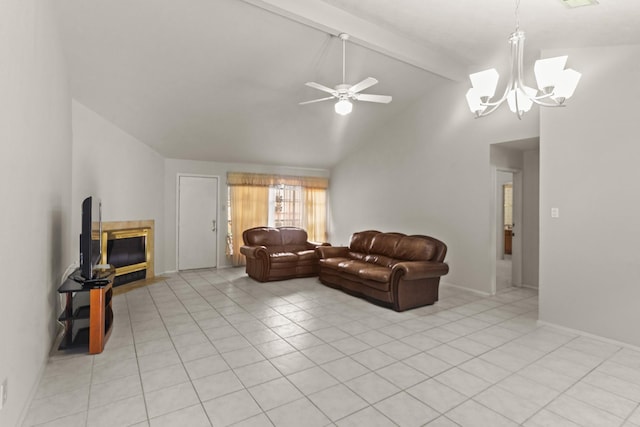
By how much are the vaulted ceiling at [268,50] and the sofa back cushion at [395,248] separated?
2353mm

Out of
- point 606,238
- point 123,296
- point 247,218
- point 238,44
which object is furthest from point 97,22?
point 606,238

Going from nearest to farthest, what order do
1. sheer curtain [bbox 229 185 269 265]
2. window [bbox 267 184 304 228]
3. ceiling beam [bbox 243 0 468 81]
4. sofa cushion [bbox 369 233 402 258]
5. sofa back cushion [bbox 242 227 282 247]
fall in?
ceiling beam [bbox 243 0 468 81]
sofa cushion [bbox 369 233 402 258]
sofa back cushion [bbox 242 227 282 247]
sheer curtain [bbox 229 185 269 265]
window [bbox 267 184 304 228]

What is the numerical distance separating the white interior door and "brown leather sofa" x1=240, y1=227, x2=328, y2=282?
927mm

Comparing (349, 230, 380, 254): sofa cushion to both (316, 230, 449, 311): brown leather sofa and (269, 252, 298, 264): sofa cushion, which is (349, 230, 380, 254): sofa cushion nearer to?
(316, 230, 449, 311): brown leather sofa

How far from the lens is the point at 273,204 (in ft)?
25.5

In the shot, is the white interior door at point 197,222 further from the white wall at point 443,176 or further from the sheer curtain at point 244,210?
the white wall at point 443,176

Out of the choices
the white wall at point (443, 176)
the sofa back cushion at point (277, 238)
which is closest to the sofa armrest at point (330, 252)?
the sofa back cushion at point (277, 238)

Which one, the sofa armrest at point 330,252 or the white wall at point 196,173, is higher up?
the white wall at point 196,173

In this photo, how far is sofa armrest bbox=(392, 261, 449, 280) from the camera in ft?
13.9

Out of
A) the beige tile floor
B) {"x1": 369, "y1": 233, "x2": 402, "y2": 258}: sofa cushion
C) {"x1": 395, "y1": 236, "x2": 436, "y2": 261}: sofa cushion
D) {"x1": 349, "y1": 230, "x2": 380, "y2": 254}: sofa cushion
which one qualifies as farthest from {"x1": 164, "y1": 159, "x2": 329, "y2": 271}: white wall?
{"x1": 395, "y1": 236, "x2": 436, "y2": 261}: sofa cushion

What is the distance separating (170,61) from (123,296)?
3373 mm

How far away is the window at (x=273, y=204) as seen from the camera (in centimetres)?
721

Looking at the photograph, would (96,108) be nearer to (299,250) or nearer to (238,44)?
(238,44)

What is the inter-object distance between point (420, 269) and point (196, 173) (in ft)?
16.0
